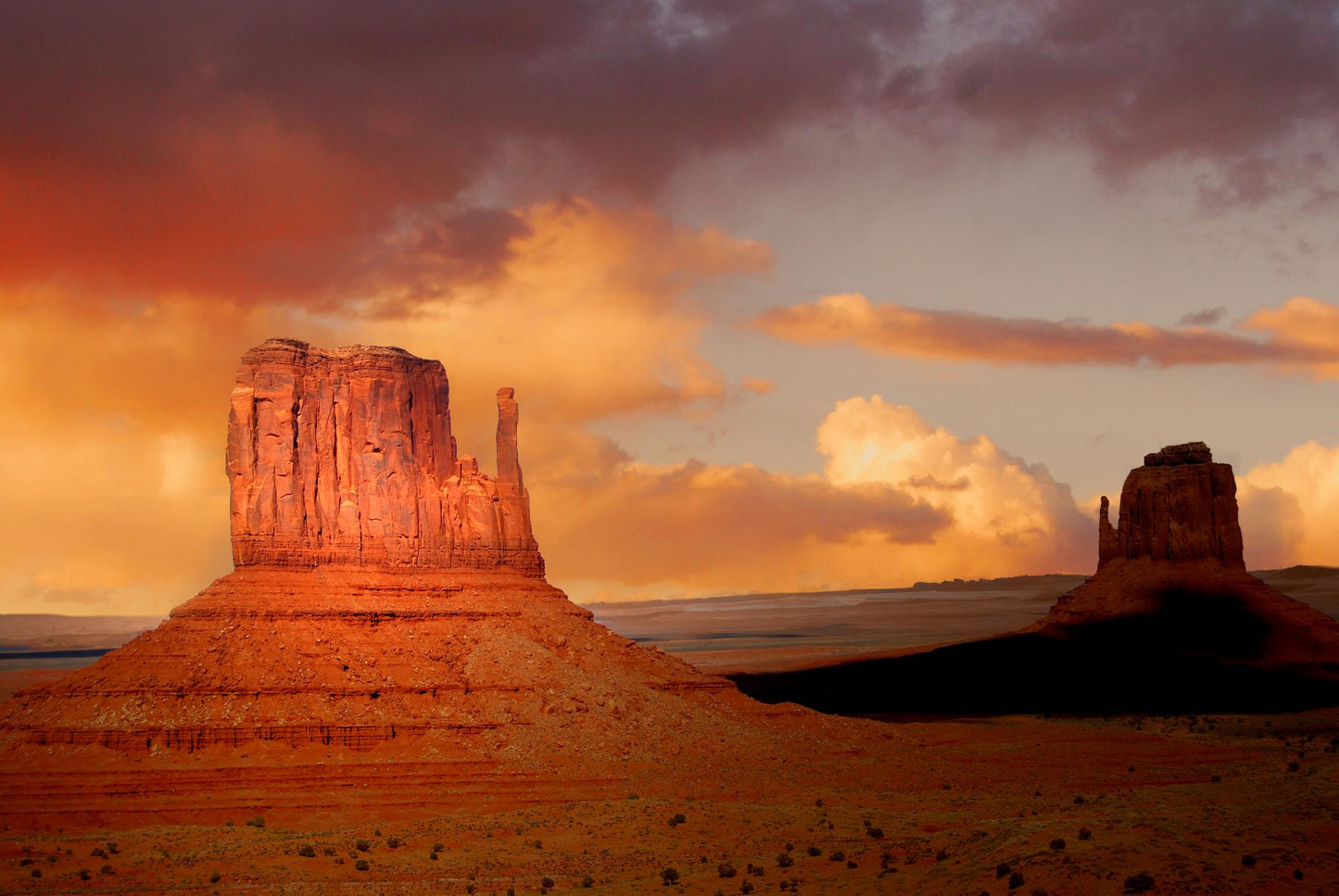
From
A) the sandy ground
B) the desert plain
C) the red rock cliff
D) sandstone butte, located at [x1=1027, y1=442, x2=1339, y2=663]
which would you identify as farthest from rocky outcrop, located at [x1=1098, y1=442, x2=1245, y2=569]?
the red rock cliff

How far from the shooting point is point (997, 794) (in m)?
70.1

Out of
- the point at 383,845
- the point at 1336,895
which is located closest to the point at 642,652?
the point at 383,845

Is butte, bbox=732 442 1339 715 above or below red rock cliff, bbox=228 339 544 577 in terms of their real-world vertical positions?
below

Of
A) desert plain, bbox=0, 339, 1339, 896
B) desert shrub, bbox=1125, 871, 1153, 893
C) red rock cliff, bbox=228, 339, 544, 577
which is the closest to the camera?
desert shrub, bbox=1125, 871, 1153, 893

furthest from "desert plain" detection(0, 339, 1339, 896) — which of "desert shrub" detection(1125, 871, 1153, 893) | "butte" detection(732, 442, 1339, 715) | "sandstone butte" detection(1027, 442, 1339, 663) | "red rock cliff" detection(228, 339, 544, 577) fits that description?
"sandstone butte" detection(1027, 442, 1339, 663)

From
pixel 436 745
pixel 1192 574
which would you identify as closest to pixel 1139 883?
pixel 436 745

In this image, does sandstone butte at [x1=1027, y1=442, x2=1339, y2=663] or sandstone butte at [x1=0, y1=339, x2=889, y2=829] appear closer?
sandstone butte at [x1=0, y1=339, x2=889, y2=829]

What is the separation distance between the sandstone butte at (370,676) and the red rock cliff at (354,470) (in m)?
0.11

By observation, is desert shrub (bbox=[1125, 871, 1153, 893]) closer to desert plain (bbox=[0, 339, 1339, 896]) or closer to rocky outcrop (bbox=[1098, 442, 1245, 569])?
desert plain (bbox=[0, 339, 1339, 896])

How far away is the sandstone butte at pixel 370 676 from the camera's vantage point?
6812cm

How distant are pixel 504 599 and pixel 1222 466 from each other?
77.6 metres

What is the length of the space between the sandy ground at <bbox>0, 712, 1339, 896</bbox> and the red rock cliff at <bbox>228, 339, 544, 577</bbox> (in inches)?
619

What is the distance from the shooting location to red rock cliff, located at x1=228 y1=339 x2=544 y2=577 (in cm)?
7850

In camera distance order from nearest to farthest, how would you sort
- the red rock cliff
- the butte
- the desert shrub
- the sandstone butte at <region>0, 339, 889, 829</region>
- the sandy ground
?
the desert shrub → the sandy ground → the sandstone butte at <region>0, 339, 889, 829</region> → the red rock cliff → the butte
